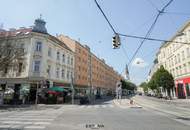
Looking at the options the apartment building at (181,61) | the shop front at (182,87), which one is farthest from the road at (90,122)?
the shop front at (182,87)

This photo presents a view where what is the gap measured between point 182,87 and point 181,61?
5.81 meters

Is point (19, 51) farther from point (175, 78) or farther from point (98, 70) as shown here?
point (98, 70)

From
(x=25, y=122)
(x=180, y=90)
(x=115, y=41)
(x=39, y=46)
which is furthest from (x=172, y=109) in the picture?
(x=180, y=90)

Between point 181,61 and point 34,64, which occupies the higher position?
point 181,61

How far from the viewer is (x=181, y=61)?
4053 centimetres

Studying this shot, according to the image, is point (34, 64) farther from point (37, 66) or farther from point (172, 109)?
point (172, 109)

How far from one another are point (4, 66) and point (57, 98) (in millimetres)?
9358

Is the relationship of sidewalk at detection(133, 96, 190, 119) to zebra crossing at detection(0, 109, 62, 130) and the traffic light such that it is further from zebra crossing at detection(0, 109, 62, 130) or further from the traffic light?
zebra crossing at detection(0, 109, 62, 130)

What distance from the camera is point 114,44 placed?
1277 centimetres

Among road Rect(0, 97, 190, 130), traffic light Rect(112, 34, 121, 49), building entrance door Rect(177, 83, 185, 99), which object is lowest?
road Rect(0, 97, 190, 130)

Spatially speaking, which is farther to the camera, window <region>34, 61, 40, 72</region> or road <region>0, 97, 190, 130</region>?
window <region>34, 61, 40, 72</region>

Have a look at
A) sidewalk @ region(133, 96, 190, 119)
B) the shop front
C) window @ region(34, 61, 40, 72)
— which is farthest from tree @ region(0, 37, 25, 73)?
the shop front

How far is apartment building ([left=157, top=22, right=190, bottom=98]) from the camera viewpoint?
3669 centimetres

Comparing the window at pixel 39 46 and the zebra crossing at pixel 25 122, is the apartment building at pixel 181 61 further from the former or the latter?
the zebra crossing at pixel 25 122
